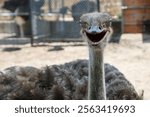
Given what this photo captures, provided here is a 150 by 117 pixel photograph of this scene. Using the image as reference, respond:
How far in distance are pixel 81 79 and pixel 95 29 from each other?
0.77 meters

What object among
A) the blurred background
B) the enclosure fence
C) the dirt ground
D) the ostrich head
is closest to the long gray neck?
the ostrich head

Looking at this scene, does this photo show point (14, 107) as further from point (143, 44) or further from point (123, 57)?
point (143, 44)

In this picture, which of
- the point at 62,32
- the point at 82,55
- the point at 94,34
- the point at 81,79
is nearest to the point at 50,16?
the point at 62,32

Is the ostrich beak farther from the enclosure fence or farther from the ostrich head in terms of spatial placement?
the enclosure fence

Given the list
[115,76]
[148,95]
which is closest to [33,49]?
[148,95]

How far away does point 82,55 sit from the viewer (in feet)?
20.1

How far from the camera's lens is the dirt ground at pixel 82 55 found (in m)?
5.29

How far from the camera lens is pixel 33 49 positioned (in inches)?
263

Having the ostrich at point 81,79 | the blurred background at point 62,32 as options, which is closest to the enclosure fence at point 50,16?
the blurred background at point 62,32

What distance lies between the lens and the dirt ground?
208 inches

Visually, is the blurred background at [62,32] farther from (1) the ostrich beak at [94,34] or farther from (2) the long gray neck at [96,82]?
(1) the ostrich beak at [94,34]

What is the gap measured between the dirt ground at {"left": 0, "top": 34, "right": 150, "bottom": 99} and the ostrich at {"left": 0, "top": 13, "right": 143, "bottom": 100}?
5.95 feet

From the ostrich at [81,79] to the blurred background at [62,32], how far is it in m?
2.34

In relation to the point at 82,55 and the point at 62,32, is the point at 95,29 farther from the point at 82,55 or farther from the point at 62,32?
the point at 62,32
